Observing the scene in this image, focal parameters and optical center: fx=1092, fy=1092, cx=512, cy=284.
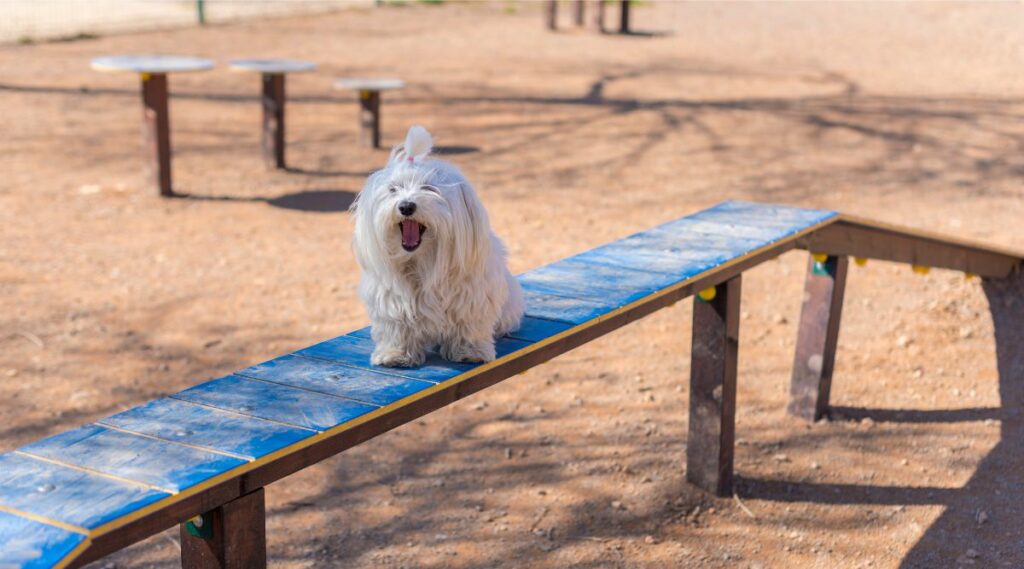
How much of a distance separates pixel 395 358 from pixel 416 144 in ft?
2.09

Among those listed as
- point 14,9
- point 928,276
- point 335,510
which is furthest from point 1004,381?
point 14,9

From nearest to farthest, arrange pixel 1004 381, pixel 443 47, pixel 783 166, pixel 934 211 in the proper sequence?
1. pixel 1004 381
2. pixel 934 211
3. pixel 783 166
4. pixel 443 47

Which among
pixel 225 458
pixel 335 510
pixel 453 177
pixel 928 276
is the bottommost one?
pixel 335 510

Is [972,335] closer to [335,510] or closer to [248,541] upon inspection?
[335,510]

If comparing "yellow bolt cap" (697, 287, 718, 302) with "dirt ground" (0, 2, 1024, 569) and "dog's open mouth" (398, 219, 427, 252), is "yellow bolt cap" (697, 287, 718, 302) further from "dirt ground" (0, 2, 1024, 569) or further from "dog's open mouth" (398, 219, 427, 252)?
"dog's open mouth" (398, 219, 427, 252)

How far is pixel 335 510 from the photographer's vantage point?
4.40m

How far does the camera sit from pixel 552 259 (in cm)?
716

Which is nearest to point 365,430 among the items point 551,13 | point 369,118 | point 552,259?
point 552,259

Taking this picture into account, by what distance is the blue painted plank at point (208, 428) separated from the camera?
265 cm

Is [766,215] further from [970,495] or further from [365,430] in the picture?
[365,430]

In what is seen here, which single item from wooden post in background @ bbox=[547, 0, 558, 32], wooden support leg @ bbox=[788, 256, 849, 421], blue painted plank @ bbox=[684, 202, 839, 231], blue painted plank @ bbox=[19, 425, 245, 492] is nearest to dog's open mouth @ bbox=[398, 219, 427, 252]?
blue painted plank @ bbox=[19, 425, 245, 492]

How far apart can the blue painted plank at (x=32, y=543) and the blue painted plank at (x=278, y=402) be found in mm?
698

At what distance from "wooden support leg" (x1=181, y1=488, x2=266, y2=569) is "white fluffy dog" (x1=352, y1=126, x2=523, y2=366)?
0.73m

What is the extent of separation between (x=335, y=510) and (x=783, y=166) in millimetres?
6268
